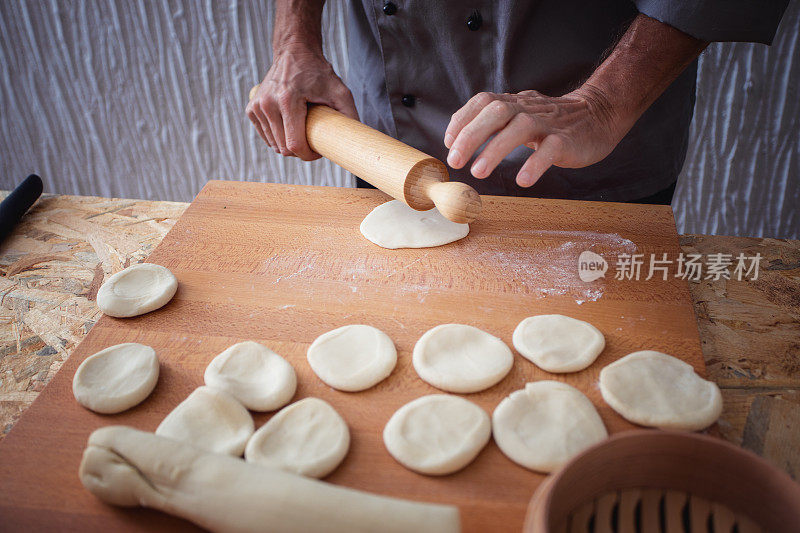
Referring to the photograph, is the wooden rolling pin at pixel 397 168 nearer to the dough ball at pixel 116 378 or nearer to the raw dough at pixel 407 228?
the raw dough at pixel 407 228

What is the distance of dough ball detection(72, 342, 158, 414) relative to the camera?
1217mm

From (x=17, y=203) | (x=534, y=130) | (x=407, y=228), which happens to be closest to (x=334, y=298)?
(x=407, y=228)

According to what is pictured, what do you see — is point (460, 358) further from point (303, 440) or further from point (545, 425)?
point (303, 440)

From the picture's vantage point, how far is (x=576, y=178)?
6.93ft

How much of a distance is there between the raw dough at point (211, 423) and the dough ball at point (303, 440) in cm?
4

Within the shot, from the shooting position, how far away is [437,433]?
3.78ft

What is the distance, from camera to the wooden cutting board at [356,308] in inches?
42.6

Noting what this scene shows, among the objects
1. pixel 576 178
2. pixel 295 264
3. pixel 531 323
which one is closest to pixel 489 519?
pixel 531 323

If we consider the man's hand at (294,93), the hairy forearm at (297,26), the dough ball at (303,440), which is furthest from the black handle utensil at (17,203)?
the dough ball at (303,440)

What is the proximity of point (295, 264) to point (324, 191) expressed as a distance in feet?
1.44

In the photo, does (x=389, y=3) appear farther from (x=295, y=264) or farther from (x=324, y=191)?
(x=295, y=264)

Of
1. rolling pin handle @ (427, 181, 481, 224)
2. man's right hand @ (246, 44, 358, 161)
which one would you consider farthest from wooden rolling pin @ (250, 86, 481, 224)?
man's right hand @ (246, 44, 358, 161)

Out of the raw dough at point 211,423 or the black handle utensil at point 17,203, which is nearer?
the raw dough at point 211,423

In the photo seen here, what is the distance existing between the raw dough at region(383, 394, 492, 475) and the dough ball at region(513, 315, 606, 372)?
23cm
